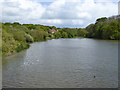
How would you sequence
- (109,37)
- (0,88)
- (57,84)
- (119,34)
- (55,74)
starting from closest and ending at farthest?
(0,88), (57,84), (55,74), (119,34), (109,37)

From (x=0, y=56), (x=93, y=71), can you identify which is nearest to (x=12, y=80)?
(x=93, y=71)

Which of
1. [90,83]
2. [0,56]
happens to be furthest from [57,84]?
[0,56]

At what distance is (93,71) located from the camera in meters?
11.1

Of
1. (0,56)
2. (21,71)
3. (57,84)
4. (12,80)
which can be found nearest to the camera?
(57,84)

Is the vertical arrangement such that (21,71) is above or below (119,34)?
below

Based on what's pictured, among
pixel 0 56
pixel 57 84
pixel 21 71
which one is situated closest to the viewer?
pixel 57 84

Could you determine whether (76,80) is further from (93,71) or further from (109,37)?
(109,37)

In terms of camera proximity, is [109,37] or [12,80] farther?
[109,37]

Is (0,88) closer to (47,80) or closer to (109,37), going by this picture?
(47,80)

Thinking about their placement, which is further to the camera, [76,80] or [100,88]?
[76,80]

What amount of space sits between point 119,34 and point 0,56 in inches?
1501

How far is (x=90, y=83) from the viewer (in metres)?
8.62

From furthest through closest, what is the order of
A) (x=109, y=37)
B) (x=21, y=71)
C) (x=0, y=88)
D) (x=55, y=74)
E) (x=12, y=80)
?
(x=109, y=37)
(x=21, y=71)
(x=55, y=74)
(x=12, y=80)
(x=0, y=88)

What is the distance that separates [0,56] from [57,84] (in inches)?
350
